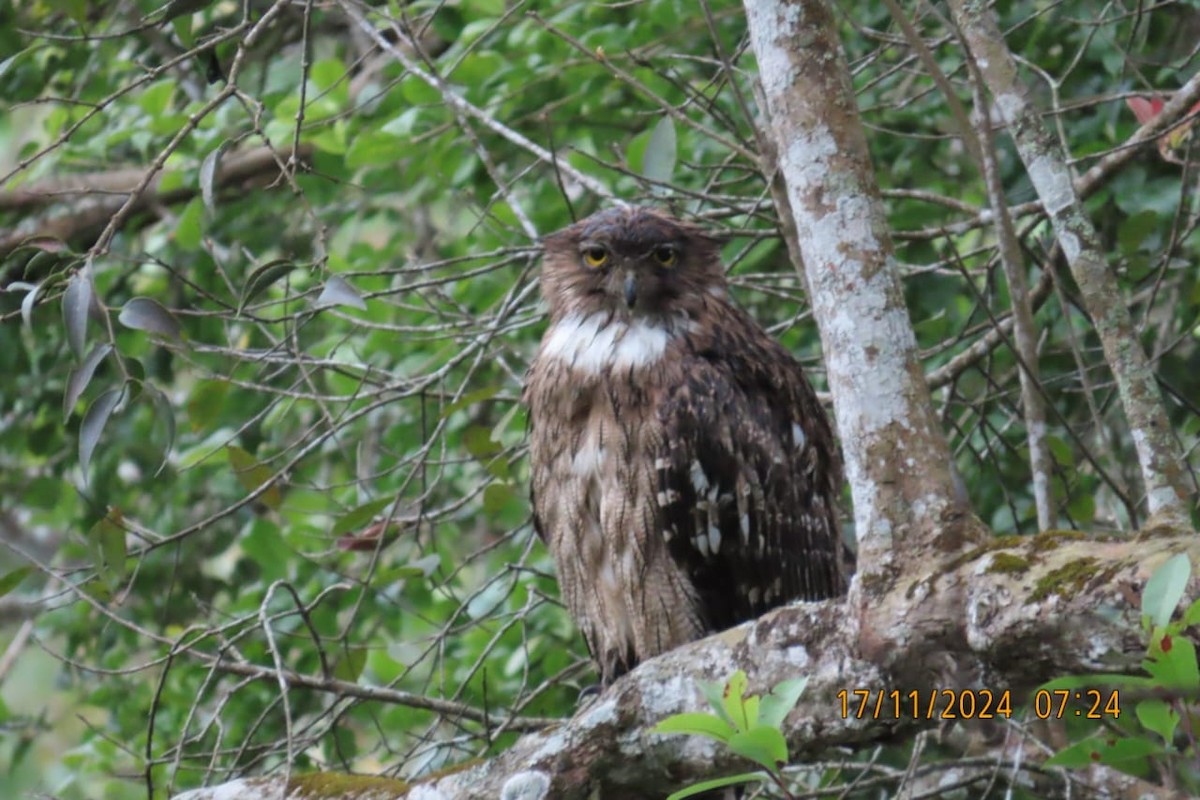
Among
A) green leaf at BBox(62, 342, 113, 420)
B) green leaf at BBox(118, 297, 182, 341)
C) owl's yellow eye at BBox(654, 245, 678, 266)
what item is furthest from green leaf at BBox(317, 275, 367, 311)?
owl's yellow eye at BBox(654, 245, 678, 266)

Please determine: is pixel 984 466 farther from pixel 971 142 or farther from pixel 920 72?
pixel 971 142

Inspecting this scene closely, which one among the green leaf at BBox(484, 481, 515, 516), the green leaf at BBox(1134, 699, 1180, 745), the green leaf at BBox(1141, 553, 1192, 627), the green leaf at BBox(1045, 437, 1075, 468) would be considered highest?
the green leaf at BBox(484, 481, 515, 516)

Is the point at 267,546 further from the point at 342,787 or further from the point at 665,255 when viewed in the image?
the point at 342,787

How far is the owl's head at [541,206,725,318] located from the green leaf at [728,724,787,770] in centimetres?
178

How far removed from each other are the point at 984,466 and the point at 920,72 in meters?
1.12

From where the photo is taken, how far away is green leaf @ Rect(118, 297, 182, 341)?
2504 mm

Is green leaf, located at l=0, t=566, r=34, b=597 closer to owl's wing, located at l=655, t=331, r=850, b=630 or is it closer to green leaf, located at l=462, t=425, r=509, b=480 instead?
green leaf, located at l=462, t=425, r=509, b=480

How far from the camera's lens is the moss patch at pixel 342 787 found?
267 cm

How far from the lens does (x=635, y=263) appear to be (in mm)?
3492

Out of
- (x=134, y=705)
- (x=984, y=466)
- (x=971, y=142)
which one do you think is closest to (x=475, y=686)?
(x=134, y=705)

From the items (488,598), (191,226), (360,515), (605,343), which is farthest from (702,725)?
(191,226)

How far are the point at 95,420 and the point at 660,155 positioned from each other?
142 centimetres

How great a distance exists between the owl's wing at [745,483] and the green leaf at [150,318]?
47.0 inches

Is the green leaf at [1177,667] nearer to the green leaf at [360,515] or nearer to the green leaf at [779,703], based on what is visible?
the green leaf at [779,703]
